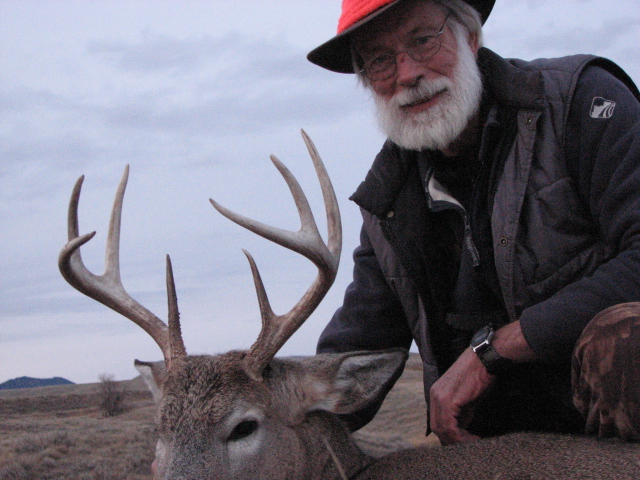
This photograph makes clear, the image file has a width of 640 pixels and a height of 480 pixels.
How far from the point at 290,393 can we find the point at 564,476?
1.26m

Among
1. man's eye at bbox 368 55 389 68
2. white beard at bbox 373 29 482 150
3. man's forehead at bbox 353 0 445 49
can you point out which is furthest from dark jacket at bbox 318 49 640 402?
man's eye at bbox 368 55 389 68

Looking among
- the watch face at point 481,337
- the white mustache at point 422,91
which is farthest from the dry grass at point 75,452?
the white mustache at point 422,91

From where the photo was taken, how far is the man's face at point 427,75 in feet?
13.0

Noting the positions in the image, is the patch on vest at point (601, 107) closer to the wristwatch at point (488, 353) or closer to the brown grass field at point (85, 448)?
the wristwatch at point (488, 353)

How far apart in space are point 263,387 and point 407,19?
217 centimetres

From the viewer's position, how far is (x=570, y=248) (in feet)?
11.2

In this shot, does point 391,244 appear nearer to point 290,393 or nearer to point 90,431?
point 290,393

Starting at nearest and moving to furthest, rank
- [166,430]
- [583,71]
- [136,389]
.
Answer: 1. [166,430]
2. [583,71]
3. [136,389]

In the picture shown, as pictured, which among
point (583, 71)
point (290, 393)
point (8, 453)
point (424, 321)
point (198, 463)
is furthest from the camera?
point (8, 453)

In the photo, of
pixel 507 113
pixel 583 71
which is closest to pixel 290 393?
pixel 507 113

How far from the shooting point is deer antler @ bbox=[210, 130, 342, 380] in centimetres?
321

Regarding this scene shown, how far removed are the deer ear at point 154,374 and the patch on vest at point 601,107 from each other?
7.93ft

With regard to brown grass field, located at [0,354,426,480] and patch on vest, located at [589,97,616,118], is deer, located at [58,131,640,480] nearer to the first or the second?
brown grass field, located at [0,354,426,480]

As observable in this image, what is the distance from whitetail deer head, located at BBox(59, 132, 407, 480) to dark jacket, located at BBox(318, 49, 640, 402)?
2.21ft
